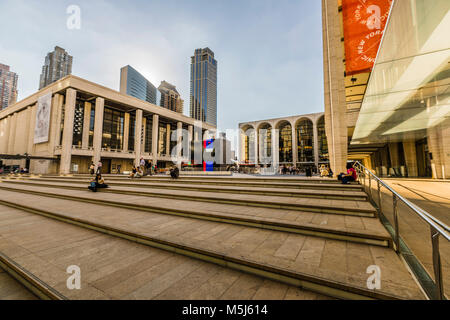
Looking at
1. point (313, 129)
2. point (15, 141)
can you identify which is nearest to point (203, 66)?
point (313, 129)

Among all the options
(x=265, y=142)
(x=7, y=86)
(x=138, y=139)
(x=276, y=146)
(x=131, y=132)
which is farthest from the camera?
(x=7, y=86)

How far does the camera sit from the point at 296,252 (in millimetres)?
2818

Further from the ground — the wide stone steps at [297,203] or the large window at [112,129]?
the large window at [112,129]

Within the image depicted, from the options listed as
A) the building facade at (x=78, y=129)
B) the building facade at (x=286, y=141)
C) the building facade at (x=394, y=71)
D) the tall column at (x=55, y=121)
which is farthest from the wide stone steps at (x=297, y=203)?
the building facade at (x=286, y=141)

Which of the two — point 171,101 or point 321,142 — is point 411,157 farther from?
point 171,101

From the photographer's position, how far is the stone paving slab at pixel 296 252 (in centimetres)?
210

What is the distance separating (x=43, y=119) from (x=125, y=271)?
40385 millimetres

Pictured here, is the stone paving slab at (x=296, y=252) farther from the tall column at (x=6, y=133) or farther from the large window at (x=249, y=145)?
the large window at (x=249, y=145)

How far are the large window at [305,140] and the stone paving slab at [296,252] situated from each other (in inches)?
2500

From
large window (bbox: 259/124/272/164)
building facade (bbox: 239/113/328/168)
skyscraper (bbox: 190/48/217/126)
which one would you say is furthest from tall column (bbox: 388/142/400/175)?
skyscraper (bbox: 190/48/217/126)

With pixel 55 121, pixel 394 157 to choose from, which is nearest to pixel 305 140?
pixel 394 157

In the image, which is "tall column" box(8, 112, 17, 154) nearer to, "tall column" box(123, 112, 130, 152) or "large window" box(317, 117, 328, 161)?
"tall column" box(123, 112, 130, 152)

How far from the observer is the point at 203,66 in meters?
180
